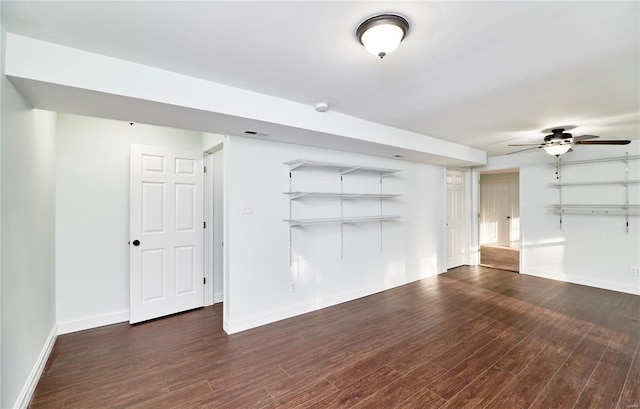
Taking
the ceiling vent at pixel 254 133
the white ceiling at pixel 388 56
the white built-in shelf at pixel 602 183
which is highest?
the white ceiling at pixel 388 56

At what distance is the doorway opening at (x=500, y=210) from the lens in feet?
24.4

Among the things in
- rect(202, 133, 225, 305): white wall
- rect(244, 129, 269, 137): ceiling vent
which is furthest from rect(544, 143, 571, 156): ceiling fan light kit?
rect(202, 133, 225, 305): white wall

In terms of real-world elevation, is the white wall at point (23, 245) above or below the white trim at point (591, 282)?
above

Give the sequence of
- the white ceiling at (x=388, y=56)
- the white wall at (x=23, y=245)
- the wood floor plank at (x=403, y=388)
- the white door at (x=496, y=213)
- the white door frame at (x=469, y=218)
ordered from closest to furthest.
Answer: the white ceiling at (x=388, y=56)
the white wall at (x=23, y=245)
the wood floor plank at (x=403, y=388)
the white door frame at (x=469, y=218)
the white door at (x=496, y=213)

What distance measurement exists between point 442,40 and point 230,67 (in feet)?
4.97

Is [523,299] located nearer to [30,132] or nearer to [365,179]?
[365,179]

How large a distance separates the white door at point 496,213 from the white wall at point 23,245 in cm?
890

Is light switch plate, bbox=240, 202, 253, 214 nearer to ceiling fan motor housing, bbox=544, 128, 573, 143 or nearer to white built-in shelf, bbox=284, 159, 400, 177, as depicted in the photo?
white built-in shelf, bbox=284, 159, 400, 177

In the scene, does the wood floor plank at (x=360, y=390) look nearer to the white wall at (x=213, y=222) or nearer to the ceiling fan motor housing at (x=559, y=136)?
the white wall at (x=213, y=222)

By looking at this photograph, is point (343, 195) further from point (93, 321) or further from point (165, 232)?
point (93, 321)

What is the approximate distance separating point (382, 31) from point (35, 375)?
11.5ft

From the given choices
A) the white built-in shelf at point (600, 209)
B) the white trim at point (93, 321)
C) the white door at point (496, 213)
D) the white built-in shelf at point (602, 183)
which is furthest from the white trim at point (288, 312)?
the white door at point (496, 213)

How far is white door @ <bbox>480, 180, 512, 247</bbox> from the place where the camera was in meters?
7.63

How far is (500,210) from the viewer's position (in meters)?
7.79
